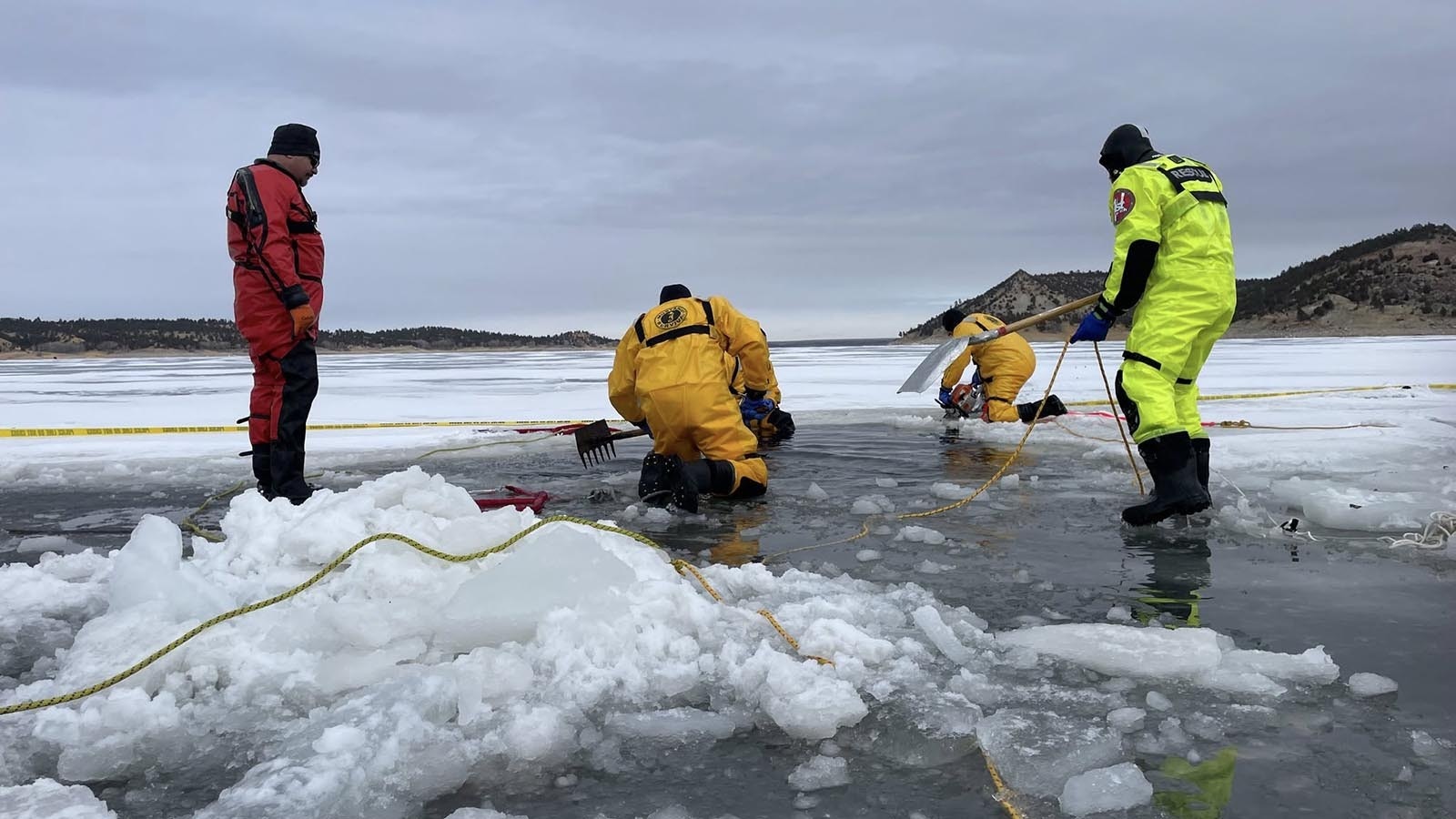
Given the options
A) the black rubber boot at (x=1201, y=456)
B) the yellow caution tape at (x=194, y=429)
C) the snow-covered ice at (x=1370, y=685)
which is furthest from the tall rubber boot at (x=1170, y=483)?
the yellow caution tape at (x=194, y=429)

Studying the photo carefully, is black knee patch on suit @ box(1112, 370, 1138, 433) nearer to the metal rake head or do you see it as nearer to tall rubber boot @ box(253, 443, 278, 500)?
the metal rake head

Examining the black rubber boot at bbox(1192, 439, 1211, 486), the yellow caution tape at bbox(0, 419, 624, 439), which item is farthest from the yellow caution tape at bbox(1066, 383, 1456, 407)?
the black rubber boot at bbox(1192, 439, 1211, 486)

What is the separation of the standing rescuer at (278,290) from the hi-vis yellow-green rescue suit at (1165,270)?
419cm

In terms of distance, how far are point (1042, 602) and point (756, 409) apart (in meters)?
4.73

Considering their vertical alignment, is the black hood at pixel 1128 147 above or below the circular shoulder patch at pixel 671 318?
above

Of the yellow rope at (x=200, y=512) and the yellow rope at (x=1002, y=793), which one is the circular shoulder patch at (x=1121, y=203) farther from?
the yellow rope at (x=200, y=512)

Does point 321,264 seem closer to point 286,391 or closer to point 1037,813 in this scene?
point 286,391

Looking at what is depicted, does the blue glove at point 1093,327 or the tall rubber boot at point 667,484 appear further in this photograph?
the tall rubber boot at point 667,484

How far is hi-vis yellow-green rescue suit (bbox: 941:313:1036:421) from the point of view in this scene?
8.59m

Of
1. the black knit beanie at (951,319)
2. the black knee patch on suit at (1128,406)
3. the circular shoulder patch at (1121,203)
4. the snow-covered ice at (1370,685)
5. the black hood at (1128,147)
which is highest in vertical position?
Answer: the black hood at (1128,147)

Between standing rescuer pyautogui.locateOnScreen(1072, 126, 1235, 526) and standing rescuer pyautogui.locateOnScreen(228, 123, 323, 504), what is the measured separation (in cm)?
418

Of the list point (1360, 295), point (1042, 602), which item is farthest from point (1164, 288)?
point (1360, 295)

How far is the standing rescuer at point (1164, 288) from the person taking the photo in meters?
4.02

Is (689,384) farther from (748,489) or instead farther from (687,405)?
(748,489)
